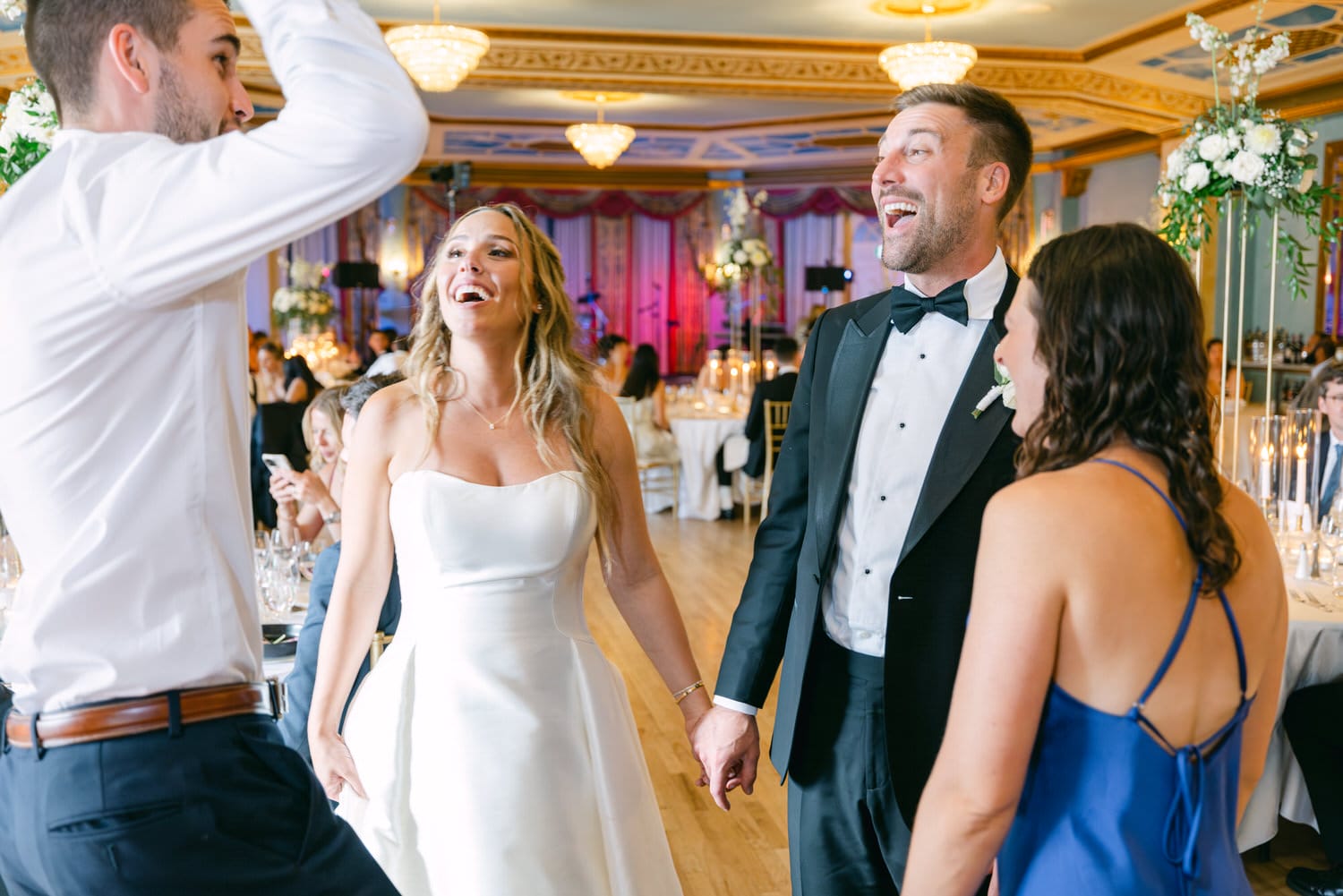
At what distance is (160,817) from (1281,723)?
10.8 feet

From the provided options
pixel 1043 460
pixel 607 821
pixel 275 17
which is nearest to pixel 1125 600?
pixel 1043 460

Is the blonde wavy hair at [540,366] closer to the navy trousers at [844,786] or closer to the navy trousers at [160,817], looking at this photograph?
the navy trousers at [844,786]

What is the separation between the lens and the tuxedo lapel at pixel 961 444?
1.88 meters

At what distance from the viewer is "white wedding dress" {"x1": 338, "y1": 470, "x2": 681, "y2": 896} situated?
2.13m

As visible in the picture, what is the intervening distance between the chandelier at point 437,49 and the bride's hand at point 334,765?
19.3ft

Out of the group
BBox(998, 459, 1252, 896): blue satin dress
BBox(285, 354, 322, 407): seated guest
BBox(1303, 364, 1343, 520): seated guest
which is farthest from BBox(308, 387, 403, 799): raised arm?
BBox(285, 354, 322, 407): seated guest

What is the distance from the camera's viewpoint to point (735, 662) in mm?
2145

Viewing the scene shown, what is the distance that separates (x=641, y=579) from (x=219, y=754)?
4.13 feet

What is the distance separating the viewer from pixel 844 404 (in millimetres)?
2078

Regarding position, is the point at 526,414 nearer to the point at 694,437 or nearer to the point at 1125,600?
the point at 1125,600

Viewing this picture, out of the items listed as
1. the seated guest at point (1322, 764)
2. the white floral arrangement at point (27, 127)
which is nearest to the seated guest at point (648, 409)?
the white floral arrangement at point (27, 127)

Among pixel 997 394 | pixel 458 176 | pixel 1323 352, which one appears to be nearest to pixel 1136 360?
pixel 997 394

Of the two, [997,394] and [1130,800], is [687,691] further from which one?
[1130,800]

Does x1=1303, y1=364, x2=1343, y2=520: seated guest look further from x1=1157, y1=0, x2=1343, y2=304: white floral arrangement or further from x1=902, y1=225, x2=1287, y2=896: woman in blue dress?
x1=902, y1=225, x2=1287, y2=896: woman in blue dress
